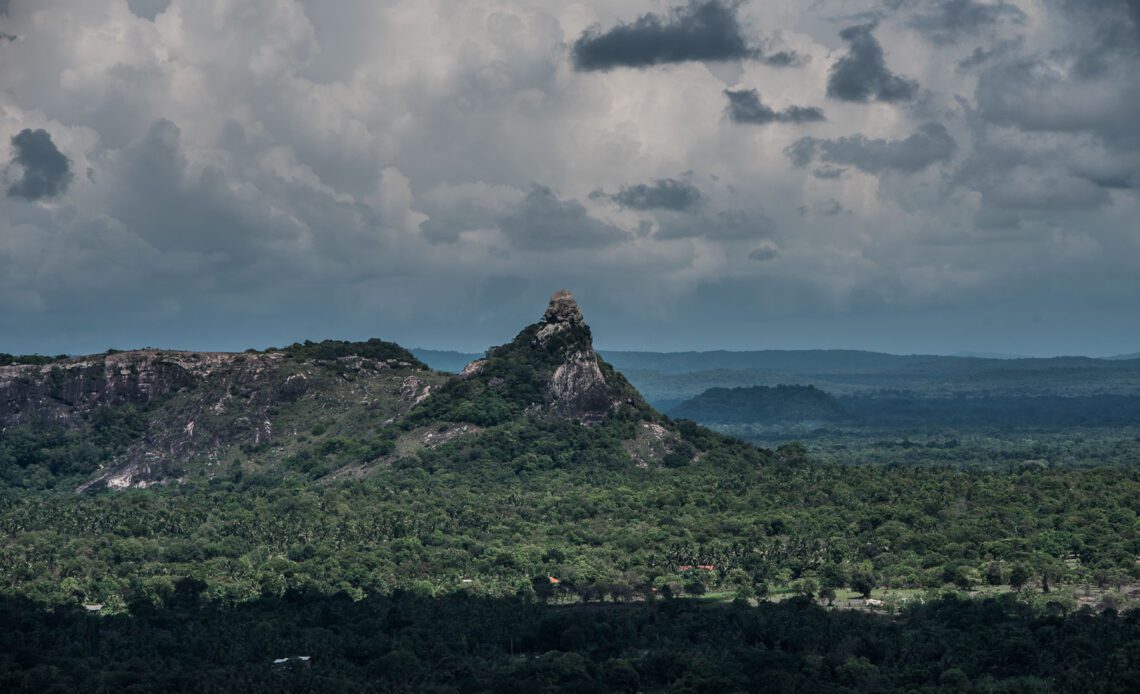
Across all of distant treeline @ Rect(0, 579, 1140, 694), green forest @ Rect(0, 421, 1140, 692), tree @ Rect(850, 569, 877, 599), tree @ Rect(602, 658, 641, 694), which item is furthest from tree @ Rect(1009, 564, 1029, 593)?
tree @ Rect(602, 658, 641, 694)

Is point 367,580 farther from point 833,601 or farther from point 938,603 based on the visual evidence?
point 938,603

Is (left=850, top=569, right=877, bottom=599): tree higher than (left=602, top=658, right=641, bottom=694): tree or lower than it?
higher

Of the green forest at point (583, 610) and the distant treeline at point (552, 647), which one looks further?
the green forest at point (583, 610)

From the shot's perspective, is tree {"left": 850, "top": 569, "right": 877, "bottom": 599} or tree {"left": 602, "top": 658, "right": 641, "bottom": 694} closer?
tree {"left": 602, "top": 658, "right": 641, "bottom": 694}

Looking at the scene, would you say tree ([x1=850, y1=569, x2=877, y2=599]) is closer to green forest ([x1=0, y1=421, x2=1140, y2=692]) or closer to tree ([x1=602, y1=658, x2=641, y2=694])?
green forest ([x1=0, y1=421, x2=1140, y2=692])

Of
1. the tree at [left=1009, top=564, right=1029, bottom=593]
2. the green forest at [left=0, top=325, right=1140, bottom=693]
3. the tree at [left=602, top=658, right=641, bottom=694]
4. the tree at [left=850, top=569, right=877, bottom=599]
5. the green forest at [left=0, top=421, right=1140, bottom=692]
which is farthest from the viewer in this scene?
the tree at [left=850, top=569, right=877, bottom=599]

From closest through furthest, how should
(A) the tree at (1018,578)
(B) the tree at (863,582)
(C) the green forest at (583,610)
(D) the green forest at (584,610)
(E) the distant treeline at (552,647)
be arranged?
(E) the distant treeline at (552,647) < (D) the green forest at (584,610) < (C) the green forest at (583,610) < (A) the tree at (1018,578) < (B) the tree at (863,582)

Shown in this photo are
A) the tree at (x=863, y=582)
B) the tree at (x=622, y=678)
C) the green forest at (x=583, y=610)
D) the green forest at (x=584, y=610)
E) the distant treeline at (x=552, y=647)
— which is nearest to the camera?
the distant treeline at (x=552, y=647)

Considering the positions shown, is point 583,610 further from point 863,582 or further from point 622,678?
point 622,678

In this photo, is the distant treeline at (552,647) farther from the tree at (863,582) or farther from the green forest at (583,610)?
the tree at (863,582)

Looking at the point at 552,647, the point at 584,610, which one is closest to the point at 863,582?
the point at 584,610

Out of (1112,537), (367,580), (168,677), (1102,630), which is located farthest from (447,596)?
(1112,537)

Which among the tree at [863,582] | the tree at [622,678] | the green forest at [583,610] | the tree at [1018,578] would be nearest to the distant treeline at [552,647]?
the tree at [622,678]
